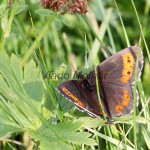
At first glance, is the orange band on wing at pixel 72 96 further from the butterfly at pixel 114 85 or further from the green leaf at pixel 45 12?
the green leaf at pixel 45 12

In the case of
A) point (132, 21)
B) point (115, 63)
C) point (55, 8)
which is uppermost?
point (55, 8)

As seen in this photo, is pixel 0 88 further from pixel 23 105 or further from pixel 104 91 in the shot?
pixel 104 91

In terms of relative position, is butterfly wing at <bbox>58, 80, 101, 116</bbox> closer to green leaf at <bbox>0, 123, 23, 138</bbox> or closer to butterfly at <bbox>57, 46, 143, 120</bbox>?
butterfly at <bbox>57, 46, 143, 120</bbox>

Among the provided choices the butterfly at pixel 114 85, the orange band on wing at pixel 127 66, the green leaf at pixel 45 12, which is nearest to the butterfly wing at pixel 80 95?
the butterfly at pixel 114 85

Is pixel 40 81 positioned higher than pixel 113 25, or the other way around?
pixel 40 81

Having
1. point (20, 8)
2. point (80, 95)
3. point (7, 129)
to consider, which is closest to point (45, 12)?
point (20, 8)

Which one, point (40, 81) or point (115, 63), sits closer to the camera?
point (40, 81)

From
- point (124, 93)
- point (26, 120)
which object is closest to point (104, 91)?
point (124, 93)
